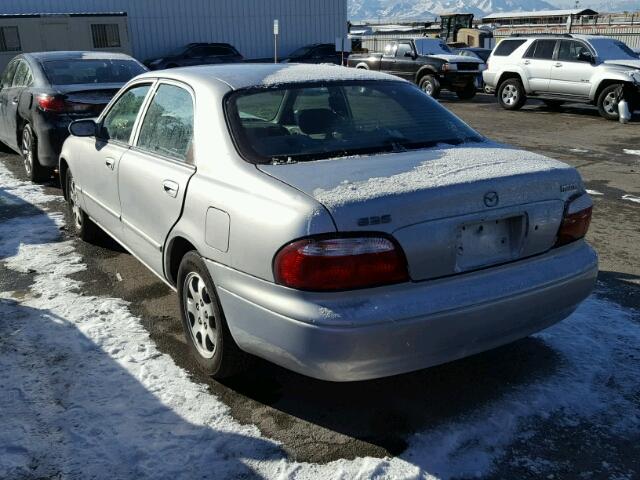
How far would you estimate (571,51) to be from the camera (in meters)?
14.6

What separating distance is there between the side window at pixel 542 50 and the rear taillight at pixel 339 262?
1402 centimetres

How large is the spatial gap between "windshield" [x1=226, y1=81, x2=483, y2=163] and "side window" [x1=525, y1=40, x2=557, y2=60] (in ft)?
40.7

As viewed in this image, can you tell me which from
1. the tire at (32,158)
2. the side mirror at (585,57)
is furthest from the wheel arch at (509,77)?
the tire at (32,158)

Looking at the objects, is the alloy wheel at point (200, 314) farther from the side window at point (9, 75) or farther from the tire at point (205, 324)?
the side window at point (9, 75)

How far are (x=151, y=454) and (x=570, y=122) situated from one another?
13.2 m

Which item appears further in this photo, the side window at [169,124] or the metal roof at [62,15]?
the metal roof at [62,15]

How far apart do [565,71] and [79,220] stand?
12.3m

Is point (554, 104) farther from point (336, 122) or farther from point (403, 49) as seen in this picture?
point (336, 122)

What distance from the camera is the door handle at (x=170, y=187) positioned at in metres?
3.41

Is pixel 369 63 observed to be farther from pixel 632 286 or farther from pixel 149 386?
pixel 149 386

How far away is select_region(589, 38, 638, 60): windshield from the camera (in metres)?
14.1

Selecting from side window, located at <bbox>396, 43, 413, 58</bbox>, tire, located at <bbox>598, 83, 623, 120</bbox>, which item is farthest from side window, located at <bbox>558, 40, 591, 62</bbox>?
side window, located at <bbox>396, 43, 413, 58</bbox>

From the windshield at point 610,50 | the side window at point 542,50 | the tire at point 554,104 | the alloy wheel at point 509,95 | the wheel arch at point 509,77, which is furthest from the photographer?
the tire at point 554,104

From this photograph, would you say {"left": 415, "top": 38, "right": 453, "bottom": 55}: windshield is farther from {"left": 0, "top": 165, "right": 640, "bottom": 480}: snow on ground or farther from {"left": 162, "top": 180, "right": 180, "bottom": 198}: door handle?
{"left": 162, "top": 180, "right": 180, "bottom": 198}: door handle
